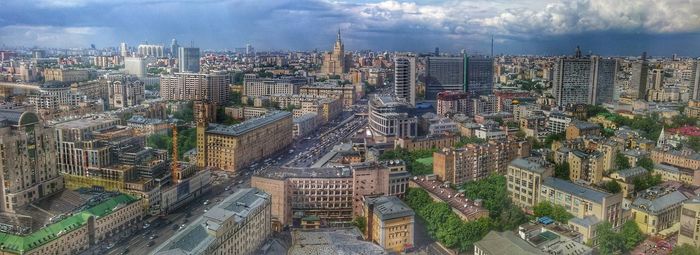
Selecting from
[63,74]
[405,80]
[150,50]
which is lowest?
[405,80]

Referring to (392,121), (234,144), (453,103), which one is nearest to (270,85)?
(453,103)

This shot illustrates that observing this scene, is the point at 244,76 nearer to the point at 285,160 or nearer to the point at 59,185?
the point at 285,160

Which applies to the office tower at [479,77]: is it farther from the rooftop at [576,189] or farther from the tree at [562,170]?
the rooftop at [576,189]

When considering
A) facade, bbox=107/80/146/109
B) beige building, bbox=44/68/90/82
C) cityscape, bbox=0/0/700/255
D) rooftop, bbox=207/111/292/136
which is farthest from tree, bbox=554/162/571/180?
beige building, bbox=44/68/90/82

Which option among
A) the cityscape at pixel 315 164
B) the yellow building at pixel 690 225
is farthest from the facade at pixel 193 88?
the yellow building at pixel 690 225

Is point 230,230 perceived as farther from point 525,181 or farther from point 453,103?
point 453,103

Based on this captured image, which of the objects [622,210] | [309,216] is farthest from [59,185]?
[622,210]

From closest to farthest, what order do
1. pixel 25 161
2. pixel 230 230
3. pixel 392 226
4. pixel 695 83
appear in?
pixel 230 230 < pixel 392 226 < pixel 25 161 < pixel 695 83
